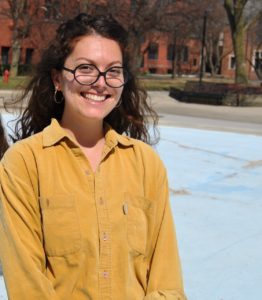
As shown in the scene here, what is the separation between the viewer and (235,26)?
30078 millimetres

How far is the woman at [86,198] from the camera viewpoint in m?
1.91

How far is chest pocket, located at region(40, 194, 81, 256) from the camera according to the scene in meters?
1.91

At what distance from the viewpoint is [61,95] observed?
2303mm

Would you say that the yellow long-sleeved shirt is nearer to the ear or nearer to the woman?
the woman

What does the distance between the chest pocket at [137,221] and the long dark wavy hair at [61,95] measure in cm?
48

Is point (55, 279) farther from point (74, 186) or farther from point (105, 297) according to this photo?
point (74, 186)

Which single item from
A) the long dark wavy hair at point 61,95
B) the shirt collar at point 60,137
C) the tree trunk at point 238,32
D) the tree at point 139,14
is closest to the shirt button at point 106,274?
the shirt collar at point 60,137

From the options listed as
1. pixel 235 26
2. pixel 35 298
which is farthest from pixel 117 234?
pixel 235 26

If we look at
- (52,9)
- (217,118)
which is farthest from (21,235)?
(52,9)

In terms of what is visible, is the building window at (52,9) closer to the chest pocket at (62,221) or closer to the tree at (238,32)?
the tree at (238,32)

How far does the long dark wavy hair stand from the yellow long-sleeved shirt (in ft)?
1.00

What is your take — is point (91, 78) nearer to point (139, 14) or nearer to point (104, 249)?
point (104, 249)

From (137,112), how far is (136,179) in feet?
1.64

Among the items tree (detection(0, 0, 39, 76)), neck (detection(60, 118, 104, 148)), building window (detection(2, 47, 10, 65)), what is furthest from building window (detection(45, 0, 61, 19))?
neck (detection(60, 118, 104, 148))
